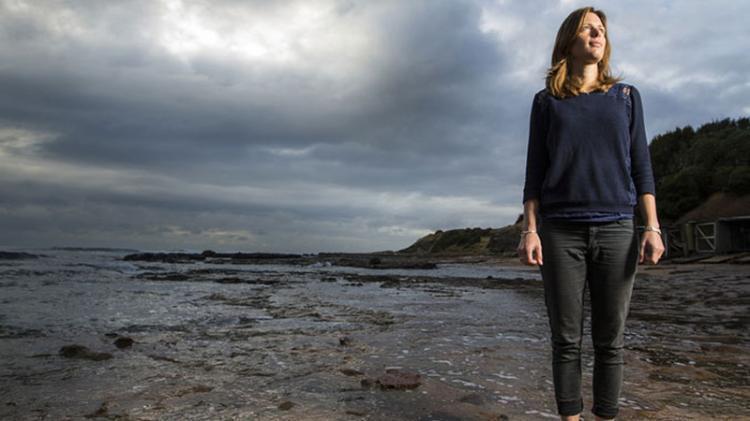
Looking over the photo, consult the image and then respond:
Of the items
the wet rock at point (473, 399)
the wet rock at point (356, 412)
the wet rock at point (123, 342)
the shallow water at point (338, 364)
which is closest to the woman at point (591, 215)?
the shallow water at point (338, 364)

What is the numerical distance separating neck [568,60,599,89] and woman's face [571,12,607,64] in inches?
1.1

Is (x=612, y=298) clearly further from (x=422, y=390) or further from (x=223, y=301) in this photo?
(x=223, y=301)

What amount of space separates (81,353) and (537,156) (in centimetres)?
474

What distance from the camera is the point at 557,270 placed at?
2441 mm

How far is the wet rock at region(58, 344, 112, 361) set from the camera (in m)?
4.62

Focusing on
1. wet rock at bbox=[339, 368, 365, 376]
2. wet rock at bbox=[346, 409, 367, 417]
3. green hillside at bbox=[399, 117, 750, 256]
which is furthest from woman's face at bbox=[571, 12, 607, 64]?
green hillside at bbox=[399, 117, 750, 256]

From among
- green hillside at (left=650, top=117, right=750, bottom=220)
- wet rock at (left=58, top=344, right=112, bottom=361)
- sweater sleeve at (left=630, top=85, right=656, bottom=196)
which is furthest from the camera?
green hillside at (left=650, top=117, right=750, bottom=220)

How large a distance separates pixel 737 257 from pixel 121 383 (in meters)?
27.8

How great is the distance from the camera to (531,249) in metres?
2.48

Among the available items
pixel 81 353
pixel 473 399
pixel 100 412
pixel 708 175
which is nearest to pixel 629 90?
pixel 473 399

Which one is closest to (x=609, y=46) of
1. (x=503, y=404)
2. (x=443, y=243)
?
(x=503, y=404)

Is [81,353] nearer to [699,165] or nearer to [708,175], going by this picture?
[708,175]

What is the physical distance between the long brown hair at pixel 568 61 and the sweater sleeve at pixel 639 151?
0.56ft

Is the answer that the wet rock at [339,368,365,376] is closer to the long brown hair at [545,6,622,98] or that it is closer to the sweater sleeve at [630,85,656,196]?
the sweater sleeve at [630,85,656,196]
